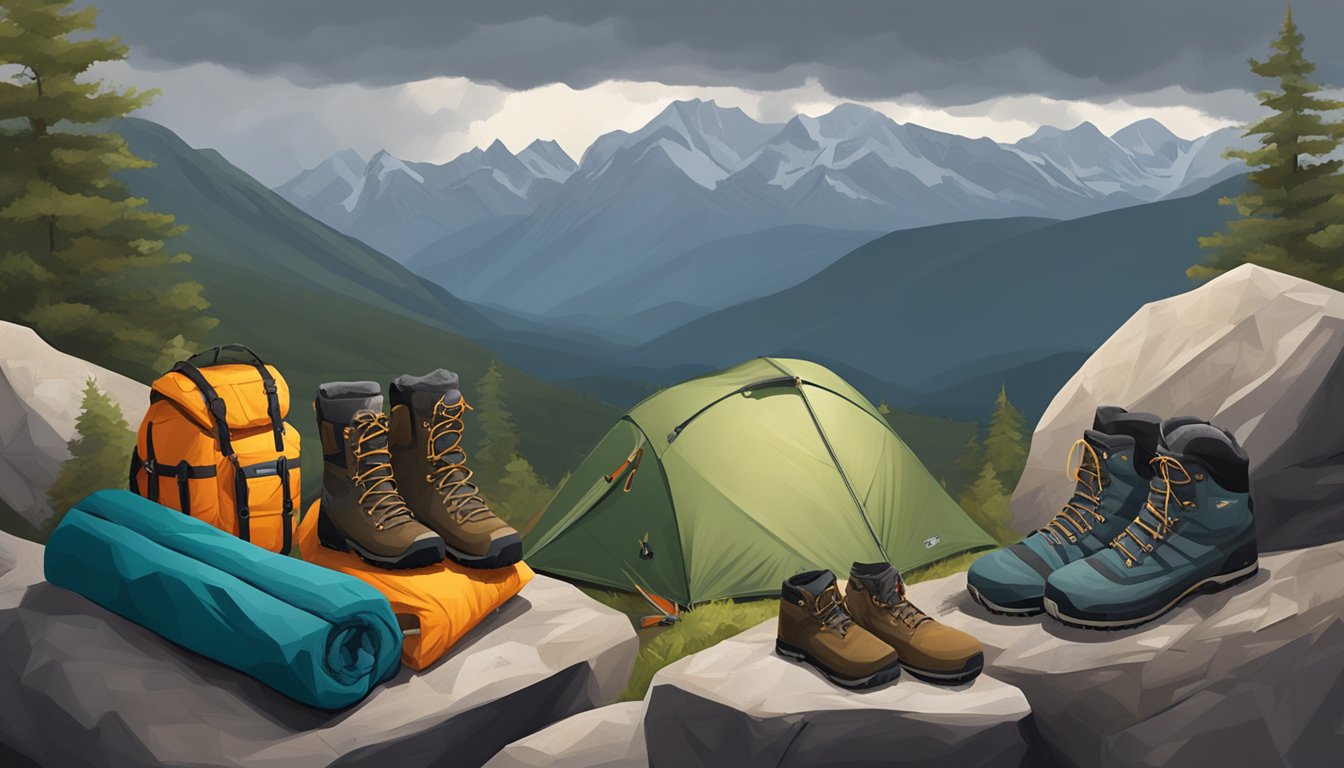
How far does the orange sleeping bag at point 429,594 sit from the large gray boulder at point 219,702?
111 millimetres

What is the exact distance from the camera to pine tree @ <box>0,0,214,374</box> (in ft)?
37.8

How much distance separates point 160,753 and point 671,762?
2.07 metres

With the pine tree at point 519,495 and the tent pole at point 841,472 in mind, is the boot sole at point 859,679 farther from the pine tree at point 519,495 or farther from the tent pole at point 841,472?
the pine tree at point 519,495

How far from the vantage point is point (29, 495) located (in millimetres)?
7992

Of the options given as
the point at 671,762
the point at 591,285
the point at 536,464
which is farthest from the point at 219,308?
the point at 671,762

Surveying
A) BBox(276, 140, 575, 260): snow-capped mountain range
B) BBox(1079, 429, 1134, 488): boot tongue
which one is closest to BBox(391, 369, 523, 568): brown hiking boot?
BBox(1079, 429, 1134, 488): boot tongue

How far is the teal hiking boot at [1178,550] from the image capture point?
3854mm

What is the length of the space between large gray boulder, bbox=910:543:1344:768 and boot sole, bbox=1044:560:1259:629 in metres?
0.03

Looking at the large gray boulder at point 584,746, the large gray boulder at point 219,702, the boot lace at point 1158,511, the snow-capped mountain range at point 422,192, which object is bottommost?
the large gray boulder at point 584,746

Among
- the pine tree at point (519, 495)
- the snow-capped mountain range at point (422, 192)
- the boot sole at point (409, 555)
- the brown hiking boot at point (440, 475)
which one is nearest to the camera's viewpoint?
the boot sole at point (409, 555)

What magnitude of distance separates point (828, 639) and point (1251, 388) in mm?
3220

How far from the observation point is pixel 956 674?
375cm

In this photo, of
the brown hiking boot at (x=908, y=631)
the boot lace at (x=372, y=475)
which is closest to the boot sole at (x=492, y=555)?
the boot lace at (x=372, y=475)

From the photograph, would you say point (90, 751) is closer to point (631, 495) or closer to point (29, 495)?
point (631, 495)
